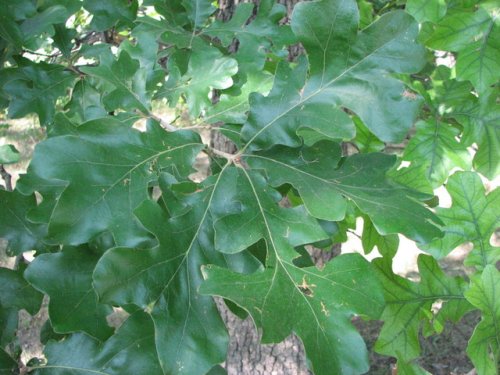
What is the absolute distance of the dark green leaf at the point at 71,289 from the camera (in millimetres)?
993

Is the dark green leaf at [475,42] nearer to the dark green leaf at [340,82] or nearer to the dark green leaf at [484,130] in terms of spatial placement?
the dark green leaf at [484,130]

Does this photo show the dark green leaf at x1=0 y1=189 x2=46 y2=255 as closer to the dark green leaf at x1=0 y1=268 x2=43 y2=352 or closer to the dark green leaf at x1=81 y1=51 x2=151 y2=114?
the dark green leaf at x1=0 y1=268 x2=43 y2=352

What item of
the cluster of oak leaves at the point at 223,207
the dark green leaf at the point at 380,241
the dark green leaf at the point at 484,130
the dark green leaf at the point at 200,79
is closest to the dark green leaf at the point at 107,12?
the cluster of oak leaves at the point at 223,207

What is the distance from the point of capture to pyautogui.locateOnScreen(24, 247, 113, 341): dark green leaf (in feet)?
3.26

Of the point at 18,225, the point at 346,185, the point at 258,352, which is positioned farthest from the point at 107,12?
the point at 258,352

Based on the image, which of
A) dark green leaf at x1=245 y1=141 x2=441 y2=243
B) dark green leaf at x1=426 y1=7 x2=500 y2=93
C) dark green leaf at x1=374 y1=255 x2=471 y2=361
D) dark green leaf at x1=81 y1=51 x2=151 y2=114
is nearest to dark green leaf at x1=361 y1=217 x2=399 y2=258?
dark green leaf at x1=374 y1=255 x2=471 y2=361

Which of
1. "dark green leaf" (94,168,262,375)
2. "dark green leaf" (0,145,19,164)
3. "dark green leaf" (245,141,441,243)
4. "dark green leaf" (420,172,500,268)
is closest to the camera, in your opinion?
"dark green leaf" (94,168,262,375)

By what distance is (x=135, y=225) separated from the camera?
954 millimetres

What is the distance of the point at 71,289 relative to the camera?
3.31 ft

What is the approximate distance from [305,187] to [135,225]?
0.31 meters

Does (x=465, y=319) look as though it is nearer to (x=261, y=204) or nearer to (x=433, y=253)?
(x=433, y=253)

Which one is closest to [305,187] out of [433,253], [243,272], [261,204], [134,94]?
[261,204]

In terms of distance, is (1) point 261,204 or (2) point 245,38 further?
(2) point 245,38

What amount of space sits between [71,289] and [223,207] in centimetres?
31
